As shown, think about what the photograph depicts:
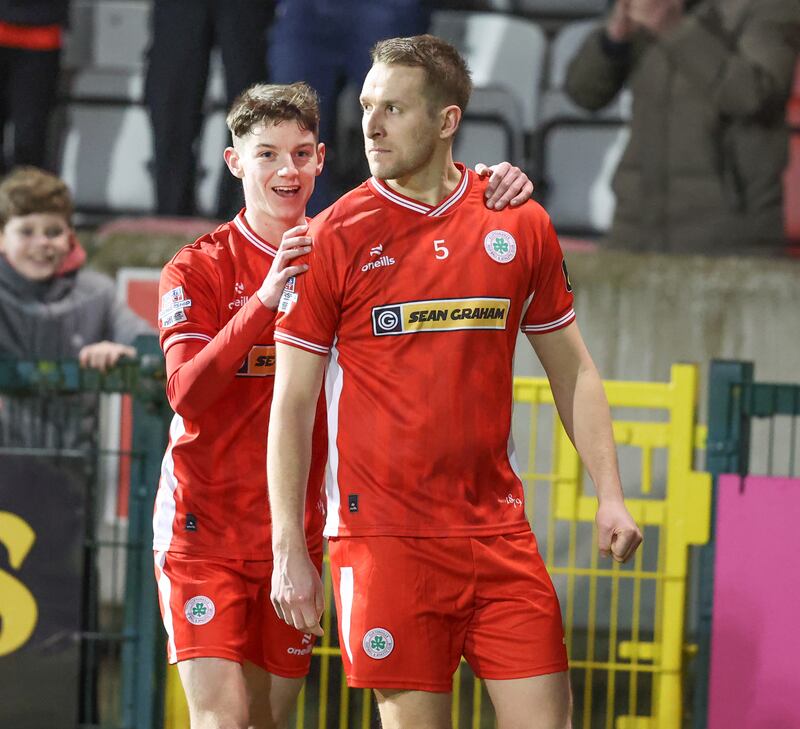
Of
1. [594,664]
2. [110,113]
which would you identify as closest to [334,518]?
[594,664]

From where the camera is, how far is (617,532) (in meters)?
3.24

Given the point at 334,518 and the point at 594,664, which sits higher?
the point at 334,518

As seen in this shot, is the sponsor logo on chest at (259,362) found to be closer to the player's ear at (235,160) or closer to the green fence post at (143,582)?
the player's ear at (235,160)

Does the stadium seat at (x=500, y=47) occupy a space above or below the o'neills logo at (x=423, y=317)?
above

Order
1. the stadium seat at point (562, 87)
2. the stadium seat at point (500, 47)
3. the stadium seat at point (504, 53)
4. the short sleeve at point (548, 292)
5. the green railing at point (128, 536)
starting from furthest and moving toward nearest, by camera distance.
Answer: the stadium seat at point (500, 47)
the stadium seat at point (504, 53)
the stadium seat at point (562, 87)
the green railing at point (128, 536)
the short sleeve at point (548, 292)

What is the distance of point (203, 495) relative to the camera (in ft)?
12.3

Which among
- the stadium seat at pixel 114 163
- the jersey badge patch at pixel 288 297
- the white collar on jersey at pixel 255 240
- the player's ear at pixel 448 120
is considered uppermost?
the stadium seat at pixel 114 163

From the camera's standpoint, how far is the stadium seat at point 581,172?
25.0ft

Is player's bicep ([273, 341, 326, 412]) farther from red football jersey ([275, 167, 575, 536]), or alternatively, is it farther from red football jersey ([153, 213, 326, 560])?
red football jersey ([153, 213, 326, 560])

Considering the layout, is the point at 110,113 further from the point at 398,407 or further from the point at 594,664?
the point at 398,407

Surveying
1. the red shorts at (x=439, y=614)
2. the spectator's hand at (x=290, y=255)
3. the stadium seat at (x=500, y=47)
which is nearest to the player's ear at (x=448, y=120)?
the spectator's hand at (x=290, y=255)

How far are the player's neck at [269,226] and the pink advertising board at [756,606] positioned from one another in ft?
5.55

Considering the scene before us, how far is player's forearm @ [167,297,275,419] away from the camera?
342 cm

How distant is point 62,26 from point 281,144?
380 centimetres
